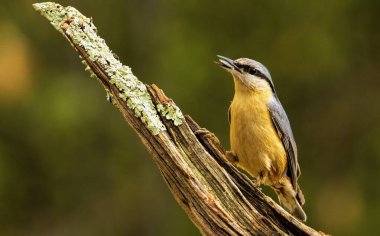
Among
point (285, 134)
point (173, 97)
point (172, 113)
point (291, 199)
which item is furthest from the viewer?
point (173, 97)

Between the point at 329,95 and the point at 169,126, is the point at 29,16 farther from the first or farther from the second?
the point at 169,126

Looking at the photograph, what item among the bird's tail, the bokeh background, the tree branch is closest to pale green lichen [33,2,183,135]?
the tree branch

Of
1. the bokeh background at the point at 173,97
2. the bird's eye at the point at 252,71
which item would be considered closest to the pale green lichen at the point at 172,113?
the bird's eye at the point at 252,71

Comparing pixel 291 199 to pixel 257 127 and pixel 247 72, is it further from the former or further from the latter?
pixel 247 72

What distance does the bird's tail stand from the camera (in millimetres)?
6082

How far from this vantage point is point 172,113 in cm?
466

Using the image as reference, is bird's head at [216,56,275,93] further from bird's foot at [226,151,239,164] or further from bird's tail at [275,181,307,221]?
bird's tail at [275,181,307,221]

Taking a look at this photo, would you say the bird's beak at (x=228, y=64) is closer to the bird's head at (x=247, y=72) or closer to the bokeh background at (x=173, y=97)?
the bird's head at (x=247, y=72)

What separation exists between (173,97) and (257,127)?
15.9 ft

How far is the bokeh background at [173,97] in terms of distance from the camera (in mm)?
10297

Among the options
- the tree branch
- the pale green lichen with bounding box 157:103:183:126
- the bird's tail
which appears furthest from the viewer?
the bird's tail

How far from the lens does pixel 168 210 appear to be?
34.4 ft

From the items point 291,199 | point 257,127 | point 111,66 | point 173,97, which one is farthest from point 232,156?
point 173,97

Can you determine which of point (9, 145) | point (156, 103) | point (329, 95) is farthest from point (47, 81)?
point (156, 103)
